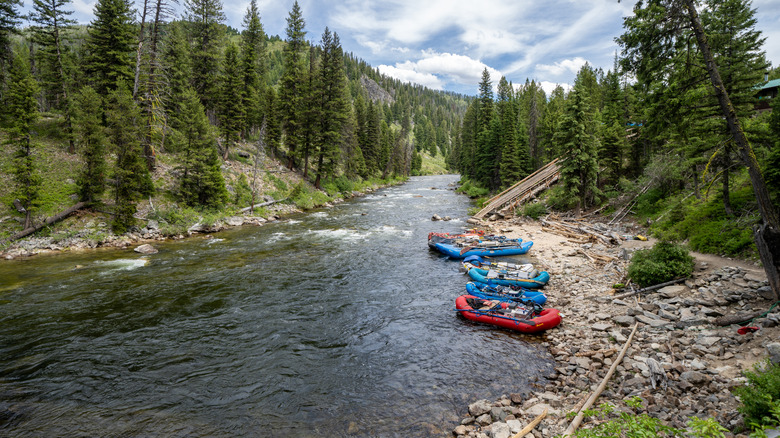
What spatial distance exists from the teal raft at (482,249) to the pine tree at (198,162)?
19865 millimetres

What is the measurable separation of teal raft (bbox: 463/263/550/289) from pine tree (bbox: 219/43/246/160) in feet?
106

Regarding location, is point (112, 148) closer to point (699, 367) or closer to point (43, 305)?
point (43, 305)

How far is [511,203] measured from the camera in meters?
34.3

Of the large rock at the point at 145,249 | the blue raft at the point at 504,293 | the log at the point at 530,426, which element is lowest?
the large rock at the point at 145,249

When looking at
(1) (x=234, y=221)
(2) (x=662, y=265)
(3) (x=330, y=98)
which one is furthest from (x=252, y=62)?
(2) (x=662, y=265)

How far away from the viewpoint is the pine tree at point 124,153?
2141 cm

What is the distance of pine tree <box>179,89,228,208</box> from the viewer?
86.7 feet

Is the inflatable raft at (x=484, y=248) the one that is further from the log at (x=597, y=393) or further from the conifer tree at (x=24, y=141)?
the conifer tree at (x=24, y=141)

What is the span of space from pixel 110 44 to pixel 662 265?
43.2 meters

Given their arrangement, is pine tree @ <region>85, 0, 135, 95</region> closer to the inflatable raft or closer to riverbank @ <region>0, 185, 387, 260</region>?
riverbank @ <region>0, 185, 387, 260</region>

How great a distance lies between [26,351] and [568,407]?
1491cm

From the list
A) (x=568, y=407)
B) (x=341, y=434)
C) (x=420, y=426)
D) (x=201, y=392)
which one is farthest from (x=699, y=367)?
(x=201, y=392)

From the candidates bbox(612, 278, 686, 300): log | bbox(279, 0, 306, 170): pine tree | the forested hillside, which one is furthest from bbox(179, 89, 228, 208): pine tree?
bbox(612, 278, 686, 300): log

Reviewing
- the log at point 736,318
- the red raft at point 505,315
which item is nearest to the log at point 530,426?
the red raft at point 505,315
